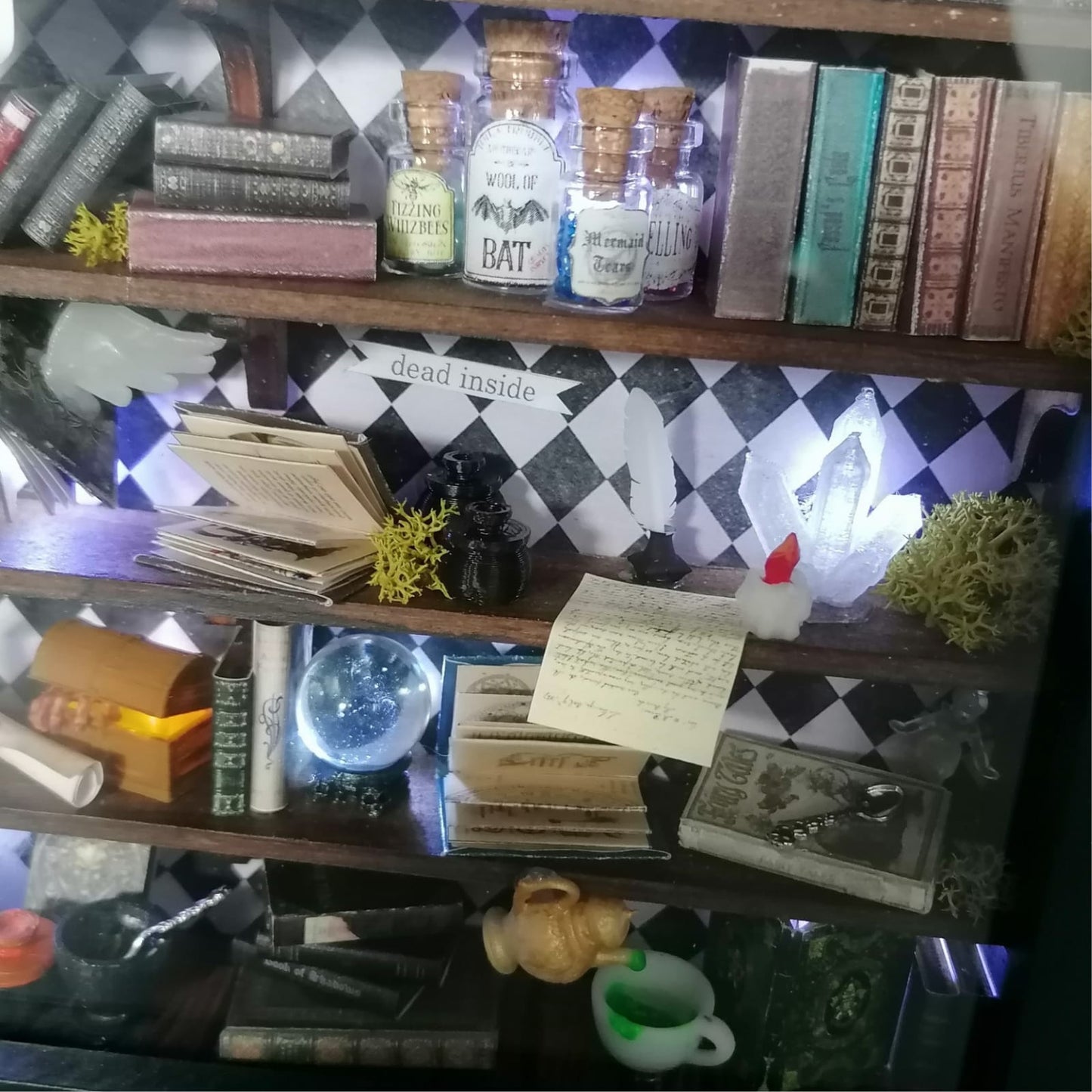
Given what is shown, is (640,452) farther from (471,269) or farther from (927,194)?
(927,194)

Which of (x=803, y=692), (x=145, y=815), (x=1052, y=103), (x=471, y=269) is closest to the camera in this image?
(x=1052, y=103)

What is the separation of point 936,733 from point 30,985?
3.32 ft

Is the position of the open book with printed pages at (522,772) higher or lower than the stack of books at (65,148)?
lower

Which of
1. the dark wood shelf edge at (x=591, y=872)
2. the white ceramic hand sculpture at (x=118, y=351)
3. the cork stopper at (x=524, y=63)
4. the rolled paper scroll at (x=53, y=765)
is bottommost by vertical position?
the dark wood shelf edge at (x=591, y=872)

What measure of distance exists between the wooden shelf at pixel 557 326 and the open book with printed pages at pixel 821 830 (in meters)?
0.48

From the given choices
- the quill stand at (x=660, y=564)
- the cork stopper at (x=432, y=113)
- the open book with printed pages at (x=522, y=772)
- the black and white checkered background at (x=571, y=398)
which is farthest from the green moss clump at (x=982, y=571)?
the cork stopper at (x=432, y=113)

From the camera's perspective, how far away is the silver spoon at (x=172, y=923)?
1.19 m

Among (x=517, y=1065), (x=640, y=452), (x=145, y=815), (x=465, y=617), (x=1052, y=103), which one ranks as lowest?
(x=517, y=1065)

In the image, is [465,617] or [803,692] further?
[803,692]

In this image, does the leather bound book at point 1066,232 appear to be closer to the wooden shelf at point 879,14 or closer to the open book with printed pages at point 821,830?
the wooden shelf at point 879,14

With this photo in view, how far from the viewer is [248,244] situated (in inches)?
37.2

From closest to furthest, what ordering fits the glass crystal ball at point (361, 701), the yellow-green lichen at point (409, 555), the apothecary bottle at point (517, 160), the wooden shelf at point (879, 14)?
the wooden shelf at point (879, 14), the apothecary bottle at point (517, 160), the yellow-green lichen at point (409, 555), the glass crystal ball at point (361, 701)

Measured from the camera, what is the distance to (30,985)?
119 centimetres

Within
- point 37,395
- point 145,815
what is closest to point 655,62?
point 37,395
